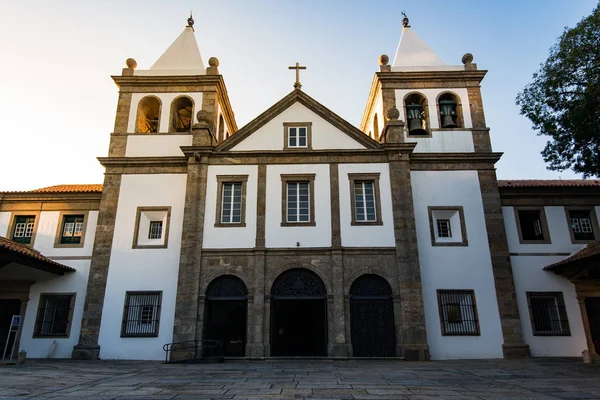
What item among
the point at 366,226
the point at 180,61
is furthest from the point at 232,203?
the point at 180,61

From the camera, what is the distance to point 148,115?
71.2ft

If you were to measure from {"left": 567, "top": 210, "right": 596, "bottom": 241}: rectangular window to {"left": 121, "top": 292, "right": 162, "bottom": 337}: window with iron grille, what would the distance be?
1731 cm

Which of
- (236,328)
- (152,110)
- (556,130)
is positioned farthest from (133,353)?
(556,130)

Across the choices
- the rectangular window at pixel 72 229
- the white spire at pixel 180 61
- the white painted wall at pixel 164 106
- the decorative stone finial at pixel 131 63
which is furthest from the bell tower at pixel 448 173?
the rectangular window at pixel 72 229

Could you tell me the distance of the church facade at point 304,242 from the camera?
16.6 meters

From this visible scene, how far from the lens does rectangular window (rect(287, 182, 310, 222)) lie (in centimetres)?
1792

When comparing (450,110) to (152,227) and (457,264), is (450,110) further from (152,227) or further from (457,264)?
(152,227)

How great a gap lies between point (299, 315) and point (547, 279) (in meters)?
10.4

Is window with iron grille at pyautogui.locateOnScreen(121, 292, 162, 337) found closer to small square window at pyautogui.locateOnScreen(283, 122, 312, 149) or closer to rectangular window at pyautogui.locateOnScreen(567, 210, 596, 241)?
small square window at pyautogui.locateOnScreen(283, 122, 312, 149)

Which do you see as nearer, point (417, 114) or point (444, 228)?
point (444, 228)

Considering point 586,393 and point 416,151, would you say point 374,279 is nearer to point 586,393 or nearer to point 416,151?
point 416,151

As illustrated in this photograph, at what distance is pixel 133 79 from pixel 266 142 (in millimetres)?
7344

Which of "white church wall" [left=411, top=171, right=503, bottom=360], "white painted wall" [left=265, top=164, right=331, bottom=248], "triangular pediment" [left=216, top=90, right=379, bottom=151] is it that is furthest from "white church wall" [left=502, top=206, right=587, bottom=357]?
"white painted wall" [left=265, top=164, right=331, bottom=248]

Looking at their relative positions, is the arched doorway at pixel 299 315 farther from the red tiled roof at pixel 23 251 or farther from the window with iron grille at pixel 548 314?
the red tiled roof at pixel 23 251
